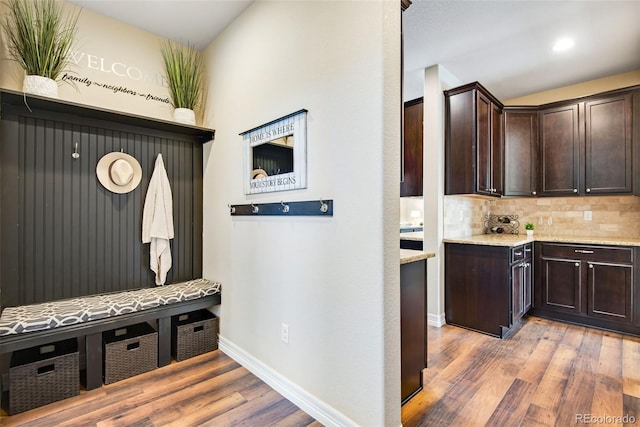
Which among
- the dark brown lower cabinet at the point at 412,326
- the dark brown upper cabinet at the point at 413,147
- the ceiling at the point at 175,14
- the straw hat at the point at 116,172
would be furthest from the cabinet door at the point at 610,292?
the straw hat at the point at 116,172

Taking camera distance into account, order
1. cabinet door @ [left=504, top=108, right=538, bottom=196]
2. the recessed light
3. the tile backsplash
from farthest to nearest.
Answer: cabinet door @ [left=504, top=108, right=538, bottom=196] < the tile backsplash < the recessed light

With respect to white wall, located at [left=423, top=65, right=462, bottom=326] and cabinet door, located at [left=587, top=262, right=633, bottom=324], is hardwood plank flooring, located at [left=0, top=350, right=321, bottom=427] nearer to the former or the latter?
white wall, located at [left=423, top=65, right=462, bottom=326]

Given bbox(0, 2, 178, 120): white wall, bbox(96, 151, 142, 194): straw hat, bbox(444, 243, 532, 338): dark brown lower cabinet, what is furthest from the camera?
bbox(444, 243, 532, 338): dark brown lower cabinet

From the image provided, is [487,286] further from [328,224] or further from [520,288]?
[328,224]

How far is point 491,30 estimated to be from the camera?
2623mm

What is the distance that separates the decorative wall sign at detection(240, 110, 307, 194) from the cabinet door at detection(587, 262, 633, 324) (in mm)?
3284

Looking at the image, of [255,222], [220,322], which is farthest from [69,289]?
[255,222]

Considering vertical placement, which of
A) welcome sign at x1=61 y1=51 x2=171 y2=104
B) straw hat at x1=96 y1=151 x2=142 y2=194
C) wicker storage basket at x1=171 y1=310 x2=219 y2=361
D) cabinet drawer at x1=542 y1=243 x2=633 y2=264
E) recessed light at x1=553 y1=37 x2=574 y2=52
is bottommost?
wicker storage basket at x1=171 y1=310 x2=219 y2=361

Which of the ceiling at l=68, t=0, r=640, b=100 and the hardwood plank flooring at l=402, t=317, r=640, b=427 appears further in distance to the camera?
the ceiling at l=68, t=0, r=640, b=100

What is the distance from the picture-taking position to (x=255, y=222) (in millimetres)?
2305

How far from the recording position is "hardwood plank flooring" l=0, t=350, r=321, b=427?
175 centimetres

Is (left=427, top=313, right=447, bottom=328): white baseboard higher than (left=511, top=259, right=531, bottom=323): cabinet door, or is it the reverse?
(left=511, top=259, right=531, bottom=323): cabinet door

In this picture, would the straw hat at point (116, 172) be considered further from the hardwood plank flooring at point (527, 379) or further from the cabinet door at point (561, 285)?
the cabinet door at point (561, 285)

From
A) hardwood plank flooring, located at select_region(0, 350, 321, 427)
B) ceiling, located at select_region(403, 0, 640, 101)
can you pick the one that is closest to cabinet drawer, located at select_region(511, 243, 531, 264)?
ceiling, located at select_region(403, 0, 640, 101)
